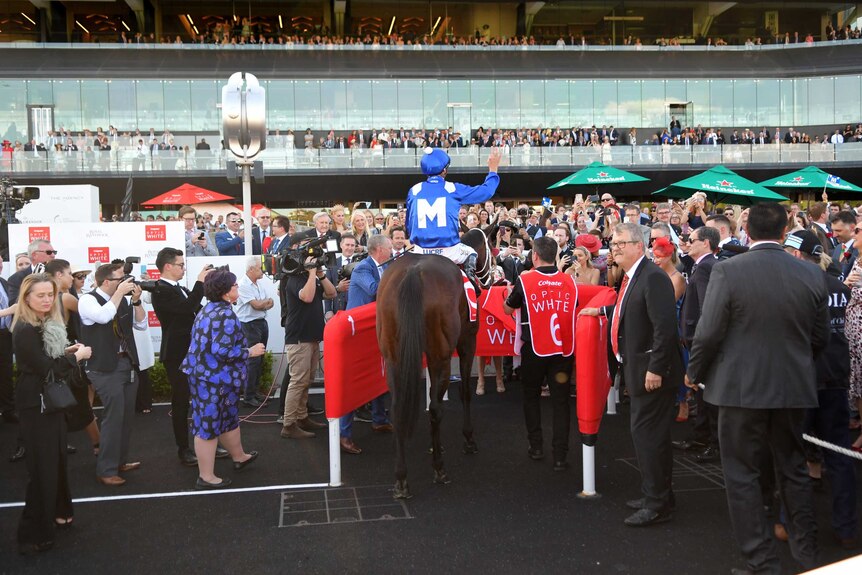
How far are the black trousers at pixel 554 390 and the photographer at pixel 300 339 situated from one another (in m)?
2.23

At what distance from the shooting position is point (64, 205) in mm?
15281

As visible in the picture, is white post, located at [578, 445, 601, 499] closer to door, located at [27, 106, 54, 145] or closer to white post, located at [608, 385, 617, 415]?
white post, located at [608, 385, 617, 415]

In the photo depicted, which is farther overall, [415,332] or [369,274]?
[369,274]

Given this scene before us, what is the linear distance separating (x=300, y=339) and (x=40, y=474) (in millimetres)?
2943

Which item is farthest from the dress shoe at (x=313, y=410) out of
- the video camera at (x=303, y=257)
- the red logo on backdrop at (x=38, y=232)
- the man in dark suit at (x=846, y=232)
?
the man in dark suit at (x=846, y=232)

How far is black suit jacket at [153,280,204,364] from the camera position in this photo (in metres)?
6.75

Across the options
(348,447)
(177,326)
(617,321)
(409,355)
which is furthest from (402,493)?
(177,326)

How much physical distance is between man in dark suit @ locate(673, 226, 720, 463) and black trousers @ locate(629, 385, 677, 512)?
1152 mm

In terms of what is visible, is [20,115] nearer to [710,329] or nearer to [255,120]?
[255,120]

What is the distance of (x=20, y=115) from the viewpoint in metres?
38.0

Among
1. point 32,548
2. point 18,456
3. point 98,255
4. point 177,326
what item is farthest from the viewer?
point 98,255

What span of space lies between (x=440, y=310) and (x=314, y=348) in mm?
2136

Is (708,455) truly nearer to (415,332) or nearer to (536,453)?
(536,453)

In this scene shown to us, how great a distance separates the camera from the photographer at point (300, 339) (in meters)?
7.54
